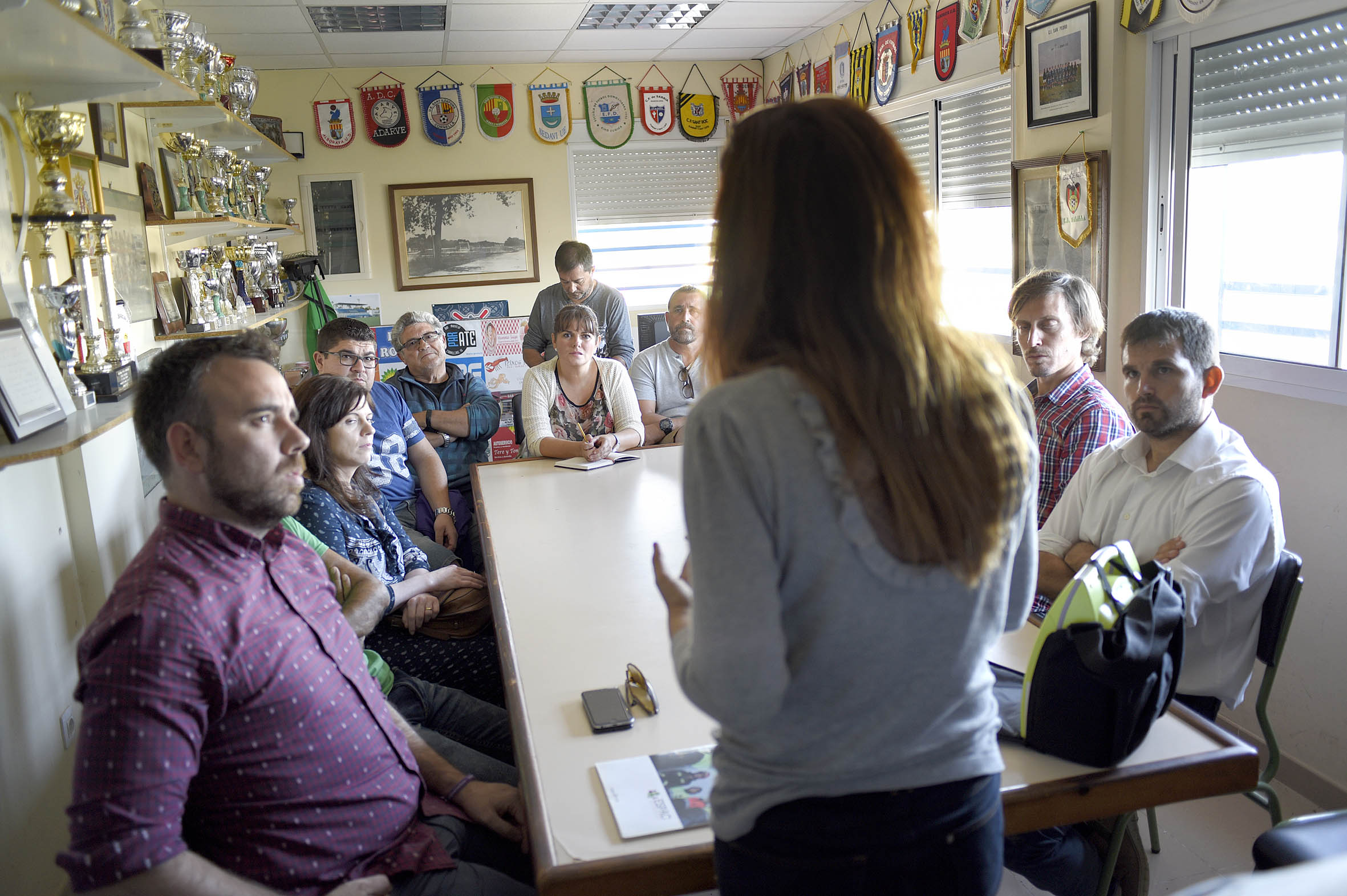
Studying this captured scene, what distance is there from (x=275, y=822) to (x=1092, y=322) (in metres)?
2.34

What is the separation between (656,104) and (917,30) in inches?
91.4

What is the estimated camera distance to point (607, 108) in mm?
6375

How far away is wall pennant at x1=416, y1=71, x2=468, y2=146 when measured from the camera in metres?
6.12

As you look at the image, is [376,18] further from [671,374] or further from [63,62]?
[63,62]

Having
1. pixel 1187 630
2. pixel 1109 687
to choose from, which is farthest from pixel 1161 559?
pixel 1109 687

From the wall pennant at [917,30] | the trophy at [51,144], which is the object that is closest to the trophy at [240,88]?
the trophy at [51,144]

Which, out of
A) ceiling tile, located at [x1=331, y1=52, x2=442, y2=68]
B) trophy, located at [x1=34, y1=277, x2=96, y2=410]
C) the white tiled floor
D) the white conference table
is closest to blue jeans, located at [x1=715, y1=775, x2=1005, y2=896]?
the white conference table

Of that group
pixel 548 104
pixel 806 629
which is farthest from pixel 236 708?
pixel 548 104

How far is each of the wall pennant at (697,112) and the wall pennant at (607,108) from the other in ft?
1.15

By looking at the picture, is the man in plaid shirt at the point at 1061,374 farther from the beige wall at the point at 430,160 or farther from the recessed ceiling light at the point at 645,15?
the beige wall at the point at 430,160

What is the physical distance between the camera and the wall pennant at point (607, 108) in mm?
6344


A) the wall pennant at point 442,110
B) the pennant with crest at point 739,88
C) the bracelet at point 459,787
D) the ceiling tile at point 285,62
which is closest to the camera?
the bracelet at point 459,787

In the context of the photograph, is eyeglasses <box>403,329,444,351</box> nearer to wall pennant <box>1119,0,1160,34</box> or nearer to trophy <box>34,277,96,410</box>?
trophy <box>34,277,96,410</box>

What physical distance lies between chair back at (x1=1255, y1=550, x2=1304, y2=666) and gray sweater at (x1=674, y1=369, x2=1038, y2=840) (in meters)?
1.21
